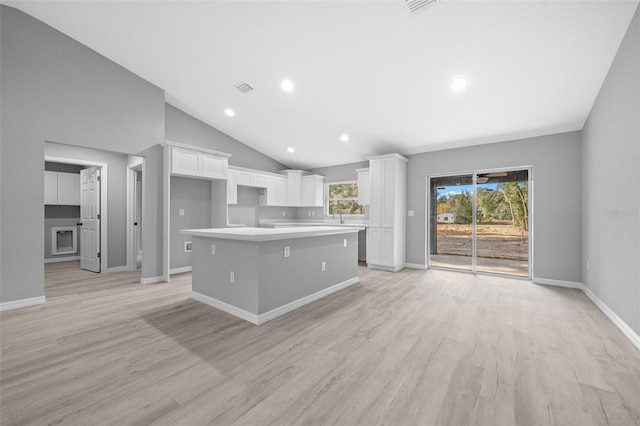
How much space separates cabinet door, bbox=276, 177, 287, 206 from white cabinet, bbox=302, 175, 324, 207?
19.6 inches

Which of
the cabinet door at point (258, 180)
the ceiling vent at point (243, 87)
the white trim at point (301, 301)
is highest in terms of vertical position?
the ceiling vent at point (243, 87)

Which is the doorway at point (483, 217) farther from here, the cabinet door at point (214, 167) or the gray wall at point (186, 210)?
the gray wall at point (186, 210)

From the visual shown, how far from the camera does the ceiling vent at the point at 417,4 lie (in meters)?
2.49

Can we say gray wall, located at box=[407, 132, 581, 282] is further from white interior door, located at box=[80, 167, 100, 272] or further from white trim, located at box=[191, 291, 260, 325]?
white interior door, located at box=[80, 167, 100, 272]

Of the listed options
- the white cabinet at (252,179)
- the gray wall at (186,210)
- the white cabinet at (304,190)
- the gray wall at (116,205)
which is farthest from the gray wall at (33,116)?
the white cabinet at (304,190)

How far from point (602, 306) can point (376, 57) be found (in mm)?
4092

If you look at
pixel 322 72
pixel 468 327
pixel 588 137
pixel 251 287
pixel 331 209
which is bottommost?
pixel 468 327

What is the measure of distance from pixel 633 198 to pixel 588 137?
6.50ft

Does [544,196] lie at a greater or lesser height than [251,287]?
greater

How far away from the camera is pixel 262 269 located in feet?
9.37

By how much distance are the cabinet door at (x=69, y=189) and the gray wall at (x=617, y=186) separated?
9.85m

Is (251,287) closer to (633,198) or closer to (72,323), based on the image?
(72,323)

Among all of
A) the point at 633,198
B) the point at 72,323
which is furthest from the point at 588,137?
the point at 72,323

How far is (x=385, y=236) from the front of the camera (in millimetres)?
5547
